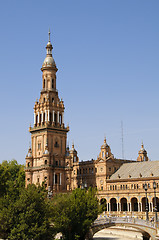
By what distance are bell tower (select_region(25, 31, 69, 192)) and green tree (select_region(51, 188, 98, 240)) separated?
47.0 metres

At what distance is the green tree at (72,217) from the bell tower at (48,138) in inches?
1850

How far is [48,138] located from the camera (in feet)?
426

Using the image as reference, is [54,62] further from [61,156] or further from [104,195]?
[104,195]

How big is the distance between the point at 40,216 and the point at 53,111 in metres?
69.7

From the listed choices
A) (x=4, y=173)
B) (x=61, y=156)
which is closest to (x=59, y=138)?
(x=61, y=156)

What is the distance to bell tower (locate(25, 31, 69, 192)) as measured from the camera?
5039 inches

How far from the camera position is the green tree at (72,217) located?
73.1 m

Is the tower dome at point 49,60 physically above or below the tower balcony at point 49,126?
above

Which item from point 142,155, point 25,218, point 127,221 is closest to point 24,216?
point 25,218

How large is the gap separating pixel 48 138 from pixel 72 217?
56.7 meters

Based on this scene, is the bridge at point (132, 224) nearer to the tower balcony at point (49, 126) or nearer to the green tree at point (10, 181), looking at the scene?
the green tree at point (10, 181)

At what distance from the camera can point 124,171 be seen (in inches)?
5162

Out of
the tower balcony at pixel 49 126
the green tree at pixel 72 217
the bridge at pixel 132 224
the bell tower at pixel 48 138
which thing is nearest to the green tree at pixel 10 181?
the green tree at pixel 72 217

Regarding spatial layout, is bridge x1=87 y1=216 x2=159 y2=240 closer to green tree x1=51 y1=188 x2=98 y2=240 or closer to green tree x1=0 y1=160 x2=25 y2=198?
green tree x1=51 y1=188 x2=98 y2=240
